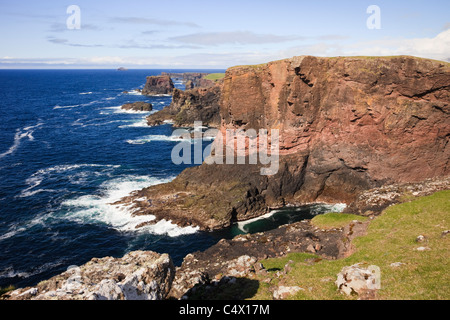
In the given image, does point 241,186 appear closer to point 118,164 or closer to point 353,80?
point 353,80

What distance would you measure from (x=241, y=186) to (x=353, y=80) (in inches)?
942

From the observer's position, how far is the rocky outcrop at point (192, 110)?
10681cm

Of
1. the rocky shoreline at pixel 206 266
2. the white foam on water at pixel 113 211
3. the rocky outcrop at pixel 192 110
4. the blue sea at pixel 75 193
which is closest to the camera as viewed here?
the rocky shoreline at pixel 206 266

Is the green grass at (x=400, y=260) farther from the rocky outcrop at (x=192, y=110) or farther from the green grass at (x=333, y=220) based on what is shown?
the rocky outcrop at (x=192, y=110)

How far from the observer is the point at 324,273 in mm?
18359

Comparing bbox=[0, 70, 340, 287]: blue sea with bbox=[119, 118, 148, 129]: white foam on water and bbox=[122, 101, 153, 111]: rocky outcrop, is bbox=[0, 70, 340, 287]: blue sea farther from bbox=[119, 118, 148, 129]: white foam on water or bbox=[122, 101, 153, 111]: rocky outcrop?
bbox=[122, 101, 153, 111]: rocky outcrop

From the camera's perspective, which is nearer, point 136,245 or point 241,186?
point 136,245

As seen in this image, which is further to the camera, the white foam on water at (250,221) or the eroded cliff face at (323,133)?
the white foam on water at (250,221)

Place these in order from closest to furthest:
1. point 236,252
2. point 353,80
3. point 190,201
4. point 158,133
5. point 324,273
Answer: point 324,273 → point 236,252 → point 353,80 → point 190,201 → point 158,133

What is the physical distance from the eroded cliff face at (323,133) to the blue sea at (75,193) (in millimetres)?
5244

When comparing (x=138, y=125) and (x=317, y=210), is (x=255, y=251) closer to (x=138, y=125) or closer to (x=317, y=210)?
(x=317, y=210)

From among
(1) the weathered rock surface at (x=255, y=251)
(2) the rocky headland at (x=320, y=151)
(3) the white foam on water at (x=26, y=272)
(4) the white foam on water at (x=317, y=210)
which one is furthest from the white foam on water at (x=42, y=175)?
(1) the weathered rock surface at (x=255, y=251)
